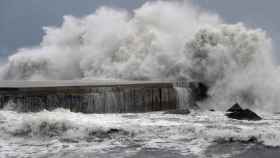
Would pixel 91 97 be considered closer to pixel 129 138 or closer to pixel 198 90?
pixel 129 138

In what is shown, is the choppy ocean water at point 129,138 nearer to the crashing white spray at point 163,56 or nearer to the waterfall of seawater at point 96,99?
the waterfall of seawater at point 96,99

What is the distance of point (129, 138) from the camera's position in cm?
749

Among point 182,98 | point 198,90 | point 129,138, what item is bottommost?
point 129,138

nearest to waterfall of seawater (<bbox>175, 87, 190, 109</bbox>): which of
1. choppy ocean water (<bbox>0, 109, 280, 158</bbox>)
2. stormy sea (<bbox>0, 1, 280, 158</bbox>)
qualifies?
stormy sea (<bbox>0, 1, 280, 158</bbox>)

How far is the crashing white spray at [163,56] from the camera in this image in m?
16.3

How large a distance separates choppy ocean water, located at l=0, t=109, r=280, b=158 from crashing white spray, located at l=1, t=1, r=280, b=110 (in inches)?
273

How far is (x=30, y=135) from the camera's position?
311 inches

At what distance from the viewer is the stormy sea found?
6832mm

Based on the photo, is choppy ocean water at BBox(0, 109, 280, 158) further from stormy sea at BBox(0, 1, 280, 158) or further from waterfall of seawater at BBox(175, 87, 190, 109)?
waterfall of seawater at BBox(175, 87, 190, 109)

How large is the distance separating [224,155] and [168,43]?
14.8 meters

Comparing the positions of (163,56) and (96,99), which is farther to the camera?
(163,56)

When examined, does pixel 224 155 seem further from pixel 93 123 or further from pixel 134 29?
pixel 134 29

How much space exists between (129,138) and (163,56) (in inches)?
472

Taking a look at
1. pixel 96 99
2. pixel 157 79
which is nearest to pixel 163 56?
pixel 157 79
